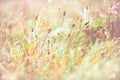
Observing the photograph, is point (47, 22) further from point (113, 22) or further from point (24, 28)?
point (113, 22)

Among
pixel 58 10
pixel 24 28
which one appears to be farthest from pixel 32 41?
pixel 58 10

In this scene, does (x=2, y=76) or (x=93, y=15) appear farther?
(x=93, y=15)

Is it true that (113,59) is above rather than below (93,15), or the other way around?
below

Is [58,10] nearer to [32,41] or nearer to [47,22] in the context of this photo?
[47,22]

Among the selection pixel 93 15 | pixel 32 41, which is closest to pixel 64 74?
pixel 32 41

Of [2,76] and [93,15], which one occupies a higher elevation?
[93,15]

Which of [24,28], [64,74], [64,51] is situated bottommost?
[64,74]
